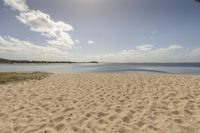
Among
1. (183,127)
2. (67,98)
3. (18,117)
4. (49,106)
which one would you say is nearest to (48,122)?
(18,117)

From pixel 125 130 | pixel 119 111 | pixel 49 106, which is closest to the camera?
pixel 125 130

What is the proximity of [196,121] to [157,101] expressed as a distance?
88.5 inches

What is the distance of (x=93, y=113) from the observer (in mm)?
6047

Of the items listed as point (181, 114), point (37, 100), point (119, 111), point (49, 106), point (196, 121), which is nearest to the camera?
point (196, 121)

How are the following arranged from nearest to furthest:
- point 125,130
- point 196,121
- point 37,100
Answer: point 125,130, point 196,121, point 37,100

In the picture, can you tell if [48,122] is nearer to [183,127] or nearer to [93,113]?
[93,113]

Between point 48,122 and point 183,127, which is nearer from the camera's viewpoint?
point 183,127

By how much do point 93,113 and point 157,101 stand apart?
3112 mm

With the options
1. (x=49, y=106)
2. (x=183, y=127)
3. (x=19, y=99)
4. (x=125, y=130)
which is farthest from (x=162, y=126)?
(x=19, y=99)

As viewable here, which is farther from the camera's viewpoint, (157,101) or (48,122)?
(157,101)

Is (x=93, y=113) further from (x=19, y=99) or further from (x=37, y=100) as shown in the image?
(x=19, y=99)

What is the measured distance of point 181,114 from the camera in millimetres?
5719

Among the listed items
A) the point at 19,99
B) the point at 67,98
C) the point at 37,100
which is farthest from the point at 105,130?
the point at 19,99

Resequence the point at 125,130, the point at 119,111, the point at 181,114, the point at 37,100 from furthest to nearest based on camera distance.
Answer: the point at 37,100 → the point at 119,111 → the point at 181,114 → the point at 125,130
